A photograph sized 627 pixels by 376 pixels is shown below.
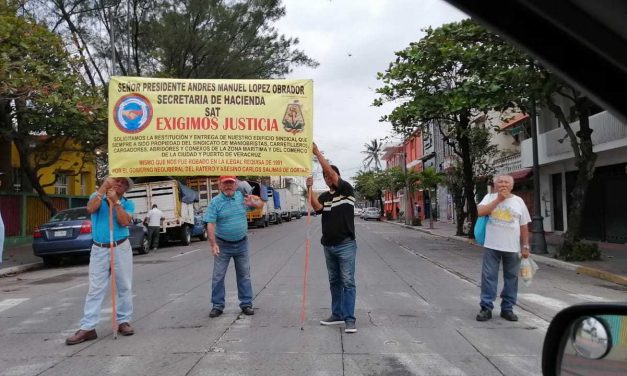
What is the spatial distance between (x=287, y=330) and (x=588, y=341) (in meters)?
5.09

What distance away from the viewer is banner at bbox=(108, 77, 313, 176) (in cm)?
660

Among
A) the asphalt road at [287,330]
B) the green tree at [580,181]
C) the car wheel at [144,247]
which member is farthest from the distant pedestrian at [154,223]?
the green tree at [580,181]

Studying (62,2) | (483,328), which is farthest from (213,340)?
(62,2)

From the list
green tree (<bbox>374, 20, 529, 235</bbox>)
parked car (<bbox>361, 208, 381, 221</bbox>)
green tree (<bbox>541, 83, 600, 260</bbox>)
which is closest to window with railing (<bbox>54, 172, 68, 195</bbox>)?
green tree (<bbox>374, 20, 529, 235</bbox>)

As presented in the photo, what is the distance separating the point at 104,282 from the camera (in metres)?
6.40

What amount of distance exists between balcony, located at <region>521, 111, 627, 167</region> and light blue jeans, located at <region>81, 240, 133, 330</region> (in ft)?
43.3

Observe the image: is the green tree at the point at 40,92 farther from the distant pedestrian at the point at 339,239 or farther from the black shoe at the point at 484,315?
the black shoe at the point at 484,315

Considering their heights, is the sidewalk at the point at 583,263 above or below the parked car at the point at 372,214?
below

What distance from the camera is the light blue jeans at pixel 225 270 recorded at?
750cm

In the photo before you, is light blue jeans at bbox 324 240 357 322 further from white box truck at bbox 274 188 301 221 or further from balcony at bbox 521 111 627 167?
white box truck at bbox 274 188 301 221

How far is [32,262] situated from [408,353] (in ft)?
44.9

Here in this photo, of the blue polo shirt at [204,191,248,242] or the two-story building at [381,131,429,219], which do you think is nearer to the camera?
the blue polo shirt at [204,191,248,242]

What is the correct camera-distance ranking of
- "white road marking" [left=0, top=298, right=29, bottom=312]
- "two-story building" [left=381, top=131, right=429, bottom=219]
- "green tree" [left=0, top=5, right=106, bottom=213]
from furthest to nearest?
"two-story building" [left=381, top=131, right=429, bottom=219]
"green tree" [left=0, top=5, right=106, bottom=213]
"white road marking" [left=0, top=298, right=29, bottom=312]

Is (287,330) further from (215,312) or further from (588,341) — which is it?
(588,341)
